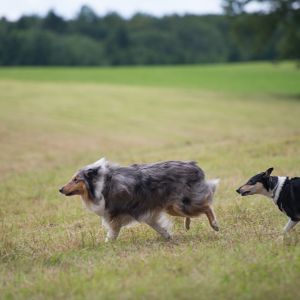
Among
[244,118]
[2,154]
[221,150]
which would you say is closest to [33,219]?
[221,150]

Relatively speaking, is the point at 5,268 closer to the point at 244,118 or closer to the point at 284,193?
the point at 284,193

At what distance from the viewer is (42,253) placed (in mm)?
8438

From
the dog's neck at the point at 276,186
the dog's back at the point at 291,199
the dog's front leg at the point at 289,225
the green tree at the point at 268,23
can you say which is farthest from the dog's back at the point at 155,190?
the green tree at the point at 268,23

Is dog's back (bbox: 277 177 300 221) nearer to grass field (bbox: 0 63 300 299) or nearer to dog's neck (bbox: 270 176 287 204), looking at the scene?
dog's neck (bbox: 270 176 287 204)

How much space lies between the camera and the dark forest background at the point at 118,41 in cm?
9331

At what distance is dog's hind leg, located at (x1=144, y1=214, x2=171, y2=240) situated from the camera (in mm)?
9273

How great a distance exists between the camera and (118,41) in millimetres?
113812

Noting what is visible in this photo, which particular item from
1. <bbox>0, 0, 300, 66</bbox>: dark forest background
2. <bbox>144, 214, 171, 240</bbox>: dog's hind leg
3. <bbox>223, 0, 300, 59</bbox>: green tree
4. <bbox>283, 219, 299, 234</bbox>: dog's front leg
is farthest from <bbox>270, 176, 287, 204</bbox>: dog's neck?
<bbox>0, 0, 300, 66</bbox>: dark forest background

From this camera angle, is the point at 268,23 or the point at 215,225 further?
the point at 268,23

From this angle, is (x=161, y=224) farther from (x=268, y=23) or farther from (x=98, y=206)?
(x=268, y=23)

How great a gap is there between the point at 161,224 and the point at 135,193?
26.6 inches

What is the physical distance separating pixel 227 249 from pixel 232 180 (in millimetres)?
6503

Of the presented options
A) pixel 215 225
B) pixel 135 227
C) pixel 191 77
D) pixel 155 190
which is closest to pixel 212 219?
pixel 215 225

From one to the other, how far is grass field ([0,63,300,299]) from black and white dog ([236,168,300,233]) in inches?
13.5
